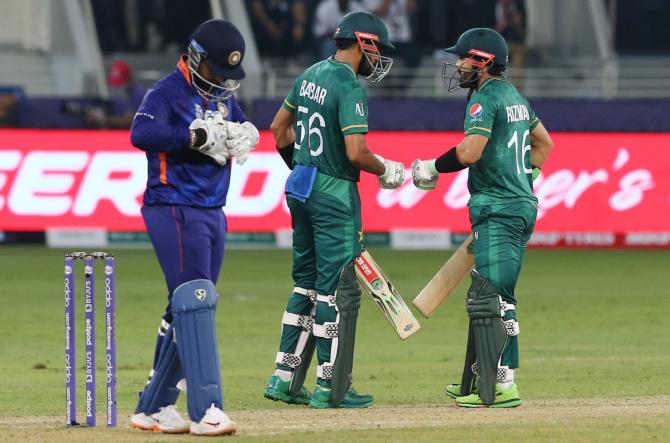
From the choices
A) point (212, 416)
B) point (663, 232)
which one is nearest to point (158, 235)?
point (212, 416)

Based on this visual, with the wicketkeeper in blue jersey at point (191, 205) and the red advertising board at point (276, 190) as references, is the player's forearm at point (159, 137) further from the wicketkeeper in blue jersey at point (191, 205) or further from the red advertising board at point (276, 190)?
the red advertising board at point (276, 190)

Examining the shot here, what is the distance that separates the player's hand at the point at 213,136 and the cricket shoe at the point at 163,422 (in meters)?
1.36

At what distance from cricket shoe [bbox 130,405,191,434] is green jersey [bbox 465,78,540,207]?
7.57 ft

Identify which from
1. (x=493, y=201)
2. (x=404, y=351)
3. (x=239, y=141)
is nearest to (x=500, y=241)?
(x=493, y=201)

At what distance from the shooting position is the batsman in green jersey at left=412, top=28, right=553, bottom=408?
9.12m

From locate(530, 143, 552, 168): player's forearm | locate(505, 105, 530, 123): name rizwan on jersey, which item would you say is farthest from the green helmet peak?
locate(530, 143, 552, 168): player's forearm

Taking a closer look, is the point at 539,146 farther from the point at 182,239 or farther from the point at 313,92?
the point at 182,239

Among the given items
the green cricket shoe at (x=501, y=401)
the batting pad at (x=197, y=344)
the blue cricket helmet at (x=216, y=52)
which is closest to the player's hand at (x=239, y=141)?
the blue cricket helmet at (x=216, y=52)

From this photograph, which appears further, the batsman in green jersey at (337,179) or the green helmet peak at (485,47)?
the green helmet peak at (485,47)

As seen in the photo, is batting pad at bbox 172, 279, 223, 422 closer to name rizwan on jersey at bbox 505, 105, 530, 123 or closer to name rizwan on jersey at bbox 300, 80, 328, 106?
name rizwan on jersey at bbox 300, 80, 328, 106

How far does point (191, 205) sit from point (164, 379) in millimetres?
943

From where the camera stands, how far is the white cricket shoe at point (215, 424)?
25.6ft

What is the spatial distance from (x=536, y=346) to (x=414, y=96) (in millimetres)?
12481

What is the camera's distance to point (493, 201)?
9.16 metres
